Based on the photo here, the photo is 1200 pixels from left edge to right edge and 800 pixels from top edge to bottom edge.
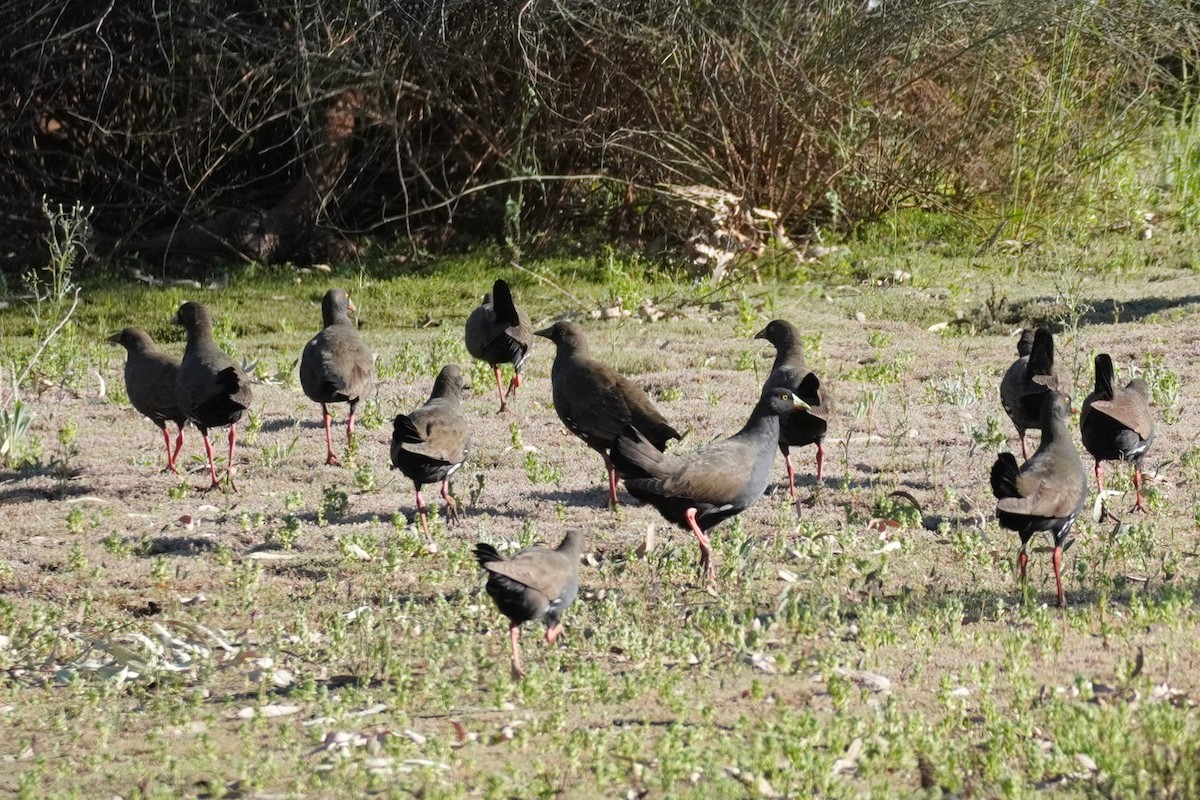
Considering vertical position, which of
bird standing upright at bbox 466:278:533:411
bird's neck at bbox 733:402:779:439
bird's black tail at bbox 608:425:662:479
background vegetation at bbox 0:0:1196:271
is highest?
background vegetation at bbox 0:0:1196:271

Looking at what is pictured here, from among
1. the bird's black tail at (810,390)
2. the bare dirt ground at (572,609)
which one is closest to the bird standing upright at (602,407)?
the bare dirt ground at (572,609)

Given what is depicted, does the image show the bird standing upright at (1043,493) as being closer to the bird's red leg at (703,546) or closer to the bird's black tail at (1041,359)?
the bird's red leg at (703,546)

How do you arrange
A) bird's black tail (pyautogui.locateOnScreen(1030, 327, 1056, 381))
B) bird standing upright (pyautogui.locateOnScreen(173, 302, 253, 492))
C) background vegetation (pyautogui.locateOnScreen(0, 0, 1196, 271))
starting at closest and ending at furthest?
bird standing upright (pyautogui.locateOnScreen(173, 302, 253, 492)), bird's black tail (pyautogui.locateOnScreen(1030, 327, 1056, 381)), background vegetation (pyautogui.locateOnScreen(0, 0, 1196, 271))

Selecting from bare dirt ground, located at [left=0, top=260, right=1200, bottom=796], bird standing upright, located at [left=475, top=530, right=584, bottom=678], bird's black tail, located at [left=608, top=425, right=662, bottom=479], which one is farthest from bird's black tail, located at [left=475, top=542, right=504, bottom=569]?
bird's black tail, located at [left=608, top=425, right=662, bottom=479]

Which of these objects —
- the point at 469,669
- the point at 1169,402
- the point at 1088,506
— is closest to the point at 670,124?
the point at 1169,402

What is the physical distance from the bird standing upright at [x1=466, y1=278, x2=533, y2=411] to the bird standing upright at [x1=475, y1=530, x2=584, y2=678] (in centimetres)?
454

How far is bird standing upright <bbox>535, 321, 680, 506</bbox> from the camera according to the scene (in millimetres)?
Answer: 8312

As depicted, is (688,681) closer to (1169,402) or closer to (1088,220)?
(1169,402)

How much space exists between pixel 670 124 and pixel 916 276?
292 centimetres

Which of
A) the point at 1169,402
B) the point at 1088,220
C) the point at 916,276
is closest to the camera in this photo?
the point at 1169,402

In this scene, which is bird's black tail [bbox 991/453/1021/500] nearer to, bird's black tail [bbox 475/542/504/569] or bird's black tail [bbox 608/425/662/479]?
bird's black tail [bbox 608/425/662/479]

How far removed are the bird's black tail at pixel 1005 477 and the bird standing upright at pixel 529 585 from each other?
1.82 meters

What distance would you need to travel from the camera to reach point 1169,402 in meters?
10.3

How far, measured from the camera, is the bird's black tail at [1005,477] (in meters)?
6.55
